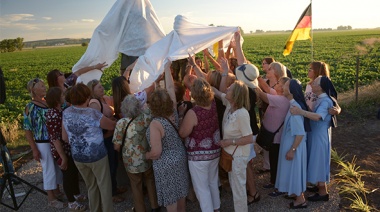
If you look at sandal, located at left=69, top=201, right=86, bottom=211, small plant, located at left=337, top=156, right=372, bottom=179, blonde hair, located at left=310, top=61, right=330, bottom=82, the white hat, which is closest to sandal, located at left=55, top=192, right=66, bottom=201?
sandal, located at left=69, top=201, right=86, bottom=211

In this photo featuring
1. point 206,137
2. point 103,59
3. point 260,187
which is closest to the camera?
point 206,137

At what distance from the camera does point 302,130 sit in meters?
4.26

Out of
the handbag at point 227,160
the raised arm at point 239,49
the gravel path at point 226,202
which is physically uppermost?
the raised arm at point 239,49

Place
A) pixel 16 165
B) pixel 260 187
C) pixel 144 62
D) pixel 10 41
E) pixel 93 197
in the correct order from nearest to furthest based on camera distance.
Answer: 1. pixel 93 197
2. pixel 144 62
3. pixel 260 187
4. pixel 16 165
5. pixel 10 41

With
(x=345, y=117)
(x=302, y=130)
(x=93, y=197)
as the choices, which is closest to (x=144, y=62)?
(x=93, y=197)

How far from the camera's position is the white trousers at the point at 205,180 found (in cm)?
410

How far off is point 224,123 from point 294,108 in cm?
101

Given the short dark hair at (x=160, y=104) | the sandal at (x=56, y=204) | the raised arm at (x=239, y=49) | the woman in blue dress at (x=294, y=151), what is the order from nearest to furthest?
1. the short dark hair at (x=160, y=104)
2. the woman in blue dress at (x=294, y=151)
3. the sandal at (x=56, y=204)
4. the raised arm at (x=239, y=49)

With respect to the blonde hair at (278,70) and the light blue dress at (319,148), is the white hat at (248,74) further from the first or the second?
the light blue dress at (319,148)

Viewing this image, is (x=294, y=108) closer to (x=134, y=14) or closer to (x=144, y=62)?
(x=144, y=62)

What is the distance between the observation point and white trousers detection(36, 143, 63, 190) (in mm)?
4965

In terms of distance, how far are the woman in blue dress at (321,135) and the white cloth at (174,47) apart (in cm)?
171

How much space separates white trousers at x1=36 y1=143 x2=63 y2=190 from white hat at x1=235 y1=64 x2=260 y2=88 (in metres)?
3.22

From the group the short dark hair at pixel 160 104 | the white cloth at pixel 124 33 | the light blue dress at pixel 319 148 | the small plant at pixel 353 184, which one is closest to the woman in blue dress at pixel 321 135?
the light blue dress at pixel 319 148
